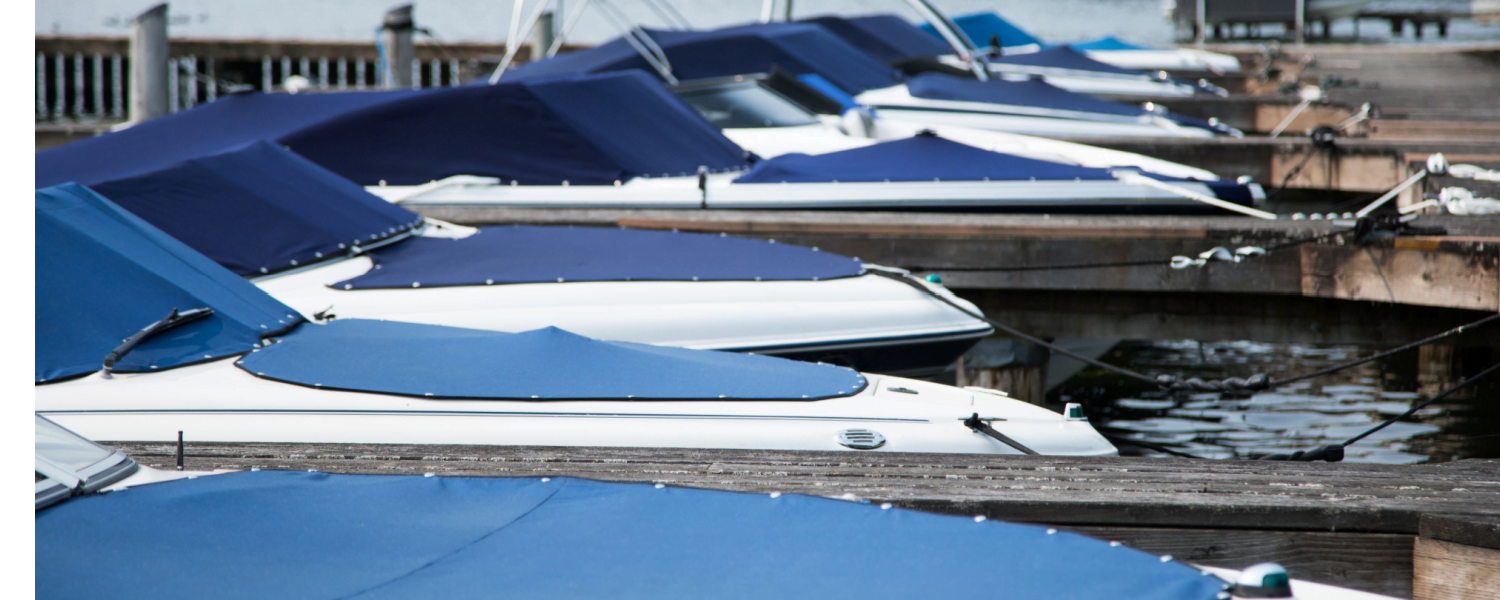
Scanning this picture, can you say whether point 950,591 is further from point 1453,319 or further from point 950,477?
point 1453,319

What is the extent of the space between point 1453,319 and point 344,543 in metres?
4.72

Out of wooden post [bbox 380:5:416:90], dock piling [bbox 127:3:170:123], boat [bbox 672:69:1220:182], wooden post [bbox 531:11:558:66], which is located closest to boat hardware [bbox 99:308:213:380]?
boat [bbox 672:69:1220:182]

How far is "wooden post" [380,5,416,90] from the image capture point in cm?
1257

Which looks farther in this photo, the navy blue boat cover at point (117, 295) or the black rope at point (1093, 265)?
the black rope at point (1093, 265)

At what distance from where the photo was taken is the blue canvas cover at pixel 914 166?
255 inches

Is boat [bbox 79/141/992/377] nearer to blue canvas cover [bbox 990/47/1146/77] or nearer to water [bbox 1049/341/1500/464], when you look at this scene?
water [bbox 1049/341/1500/464]

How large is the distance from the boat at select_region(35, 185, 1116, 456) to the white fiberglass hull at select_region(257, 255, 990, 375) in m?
0.52

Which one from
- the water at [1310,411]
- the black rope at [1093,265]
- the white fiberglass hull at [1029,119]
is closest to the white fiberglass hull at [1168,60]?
the white fiberglass hull at [1029,119]

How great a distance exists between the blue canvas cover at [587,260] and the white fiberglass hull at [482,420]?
1.24m

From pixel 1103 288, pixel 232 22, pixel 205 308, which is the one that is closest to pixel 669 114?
pixel 1103 288

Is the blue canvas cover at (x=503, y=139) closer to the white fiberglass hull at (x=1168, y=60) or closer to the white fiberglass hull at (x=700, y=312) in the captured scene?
the white fiberglass hull at (x=700, y=312)

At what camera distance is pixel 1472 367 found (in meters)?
6.47

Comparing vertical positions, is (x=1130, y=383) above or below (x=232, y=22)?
below

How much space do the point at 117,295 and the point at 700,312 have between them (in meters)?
1.76
